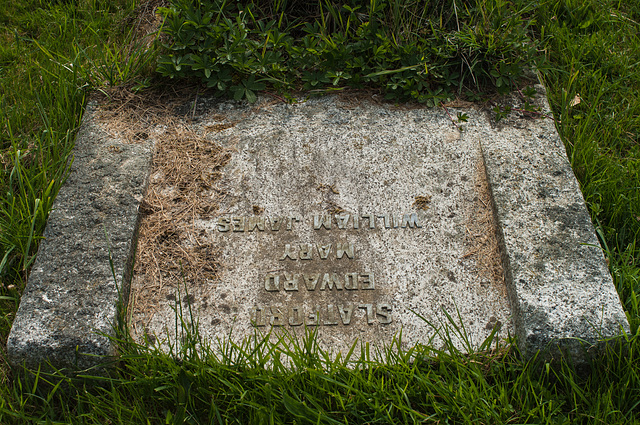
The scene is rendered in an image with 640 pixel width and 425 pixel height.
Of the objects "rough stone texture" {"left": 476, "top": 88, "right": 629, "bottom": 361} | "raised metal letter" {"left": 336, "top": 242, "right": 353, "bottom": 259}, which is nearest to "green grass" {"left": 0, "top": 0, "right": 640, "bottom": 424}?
"rough stone texture" {"left": 476, "top": 88, "right": 629, "bottom": 361}

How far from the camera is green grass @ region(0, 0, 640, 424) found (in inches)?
69.5

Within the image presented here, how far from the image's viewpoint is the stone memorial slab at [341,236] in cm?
194

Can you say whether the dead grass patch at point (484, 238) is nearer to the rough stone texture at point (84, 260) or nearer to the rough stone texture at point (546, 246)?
the rough stone texture at point (546, 246)

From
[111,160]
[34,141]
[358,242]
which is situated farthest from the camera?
[34,141]

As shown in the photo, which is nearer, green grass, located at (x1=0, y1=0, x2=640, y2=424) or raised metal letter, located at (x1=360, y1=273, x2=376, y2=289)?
green grass, located at (x1=0, y1=0, x2=640, y2=424)

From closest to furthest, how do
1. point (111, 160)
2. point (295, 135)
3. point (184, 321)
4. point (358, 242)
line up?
point (184, 321)
point (358, 242)
point (111, 160)
point (295, 135)

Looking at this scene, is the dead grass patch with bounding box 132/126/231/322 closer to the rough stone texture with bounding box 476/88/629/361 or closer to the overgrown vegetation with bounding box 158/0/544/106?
the overgrown vegetation with bounding box 158/0/544/106

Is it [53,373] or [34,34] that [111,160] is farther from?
[34,34]

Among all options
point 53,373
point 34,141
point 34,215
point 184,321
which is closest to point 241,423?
point 184,321

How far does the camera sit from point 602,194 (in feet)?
→ 8.22

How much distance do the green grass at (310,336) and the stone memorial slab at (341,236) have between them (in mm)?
125

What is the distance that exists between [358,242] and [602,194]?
1275 millimetres

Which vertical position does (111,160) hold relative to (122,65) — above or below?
below

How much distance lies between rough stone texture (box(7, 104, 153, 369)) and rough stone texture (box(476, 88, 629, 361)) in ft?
5.11
